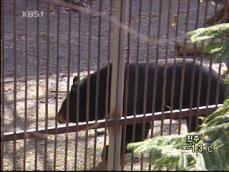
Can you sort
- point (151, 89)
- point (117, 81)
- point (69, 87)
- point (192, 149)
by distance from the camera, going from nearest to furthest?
1. point (192, 149)
2. point (117, 81)
3. point (69, 87)
4. point (151, 89)

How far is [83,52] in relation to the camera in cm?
864

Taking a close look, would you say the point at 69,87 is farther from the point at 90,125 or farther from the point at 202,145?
the point at 202,145

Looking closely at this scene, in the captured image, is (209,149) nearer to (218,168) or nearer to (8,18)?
(218,168)

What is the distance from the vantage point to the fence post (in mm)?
3696

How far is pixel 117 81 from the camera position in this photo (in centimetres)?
387

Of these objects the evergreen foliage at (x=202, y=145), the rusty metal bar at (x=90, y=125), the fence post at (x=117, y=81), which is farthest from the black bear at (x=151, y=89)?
the evergreen foliage at (x=202, y=145)

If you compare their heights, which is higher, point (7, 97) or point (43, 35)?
point (43, 35)

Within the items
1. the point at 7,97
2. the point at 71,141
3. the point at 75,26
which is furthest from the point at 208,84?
the point at 75,26

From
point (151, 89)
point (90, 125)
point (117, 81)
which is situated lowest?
point (90, 125)

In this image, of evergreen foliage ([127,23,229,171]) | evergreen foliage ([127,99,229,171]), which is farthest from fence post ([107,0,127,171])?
evergreen foliage ([127,99,229,171])

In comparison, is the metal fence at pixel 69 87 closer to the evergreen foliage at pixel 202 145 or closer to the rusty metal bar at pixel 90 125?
the rusty metal bar at pixel 90 125

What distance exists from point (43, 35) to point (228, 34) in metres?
6.40

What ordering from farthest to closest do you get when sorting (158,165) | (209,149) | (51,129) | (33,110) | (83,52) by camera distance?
(83,52), (33,110), (51,129), (209,149), (158,165)

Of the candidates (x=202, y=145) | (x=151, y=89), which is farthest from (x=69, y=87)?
(x=202, y=145)
